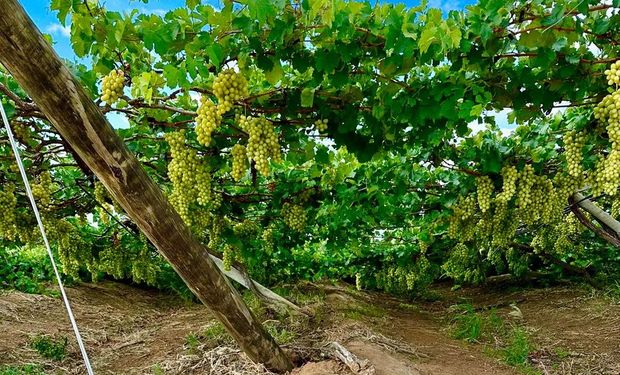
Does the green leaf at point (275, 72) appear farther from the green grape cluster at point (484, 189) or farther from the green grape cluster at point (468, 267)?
the green grape cluster at point (468, 267)

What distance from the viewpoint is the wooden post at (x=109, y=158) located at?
1.73 meters

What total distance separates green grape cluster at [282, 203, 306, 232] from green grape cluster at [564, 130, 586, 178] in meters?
2.83

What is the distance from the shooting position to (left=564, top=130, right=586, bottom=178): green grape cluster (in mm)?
3889

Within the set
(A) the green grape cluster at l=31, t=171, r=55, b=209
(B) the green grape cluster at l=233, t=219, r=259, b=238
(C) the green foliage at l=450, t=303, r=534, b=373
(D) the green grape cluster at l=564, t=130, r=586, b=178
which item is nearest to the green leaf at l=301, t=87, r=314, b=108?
(D) the green grape cluster at l=564, t=130, r=586, b=178

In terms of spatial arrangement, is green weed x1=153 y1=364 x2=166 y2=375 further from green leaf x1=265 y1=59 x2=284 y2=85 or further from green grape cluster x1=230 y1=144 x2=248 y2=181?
green leaf x1=265 y1=59 x2=284 y2=85

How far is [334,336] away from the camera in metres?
5.16

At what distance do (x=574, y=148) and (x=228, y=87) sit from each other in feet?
9.12

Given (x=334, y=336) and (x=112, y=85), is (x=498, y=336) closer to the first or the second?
(x=334, y=336)

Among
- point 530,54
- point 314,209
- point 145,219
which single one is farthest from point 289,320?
point 530,54

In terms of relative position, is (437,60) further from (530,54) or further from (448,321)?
(448,321)

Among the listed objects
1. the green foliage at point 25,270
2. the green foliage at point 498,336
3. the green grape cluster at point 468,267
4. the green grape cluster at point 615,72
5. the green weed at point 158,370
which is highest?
the green grape cluster at point 615,72

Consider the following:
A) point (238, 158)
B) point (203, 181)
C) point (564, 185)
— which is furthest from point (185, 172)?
point (564, 185)

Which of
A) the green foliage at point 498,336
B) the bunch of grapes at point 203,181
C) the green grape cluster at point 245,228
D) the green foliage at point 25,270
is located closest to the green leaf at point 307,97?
the bunch of grapes at point 203,181

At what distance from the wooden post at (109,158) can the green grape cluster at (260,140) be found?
2.45ft
